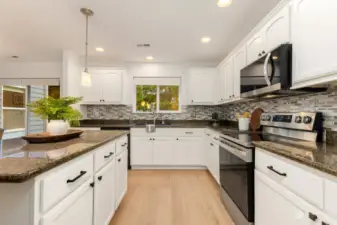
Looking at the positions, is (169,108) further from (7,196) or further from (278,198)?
(7,196)

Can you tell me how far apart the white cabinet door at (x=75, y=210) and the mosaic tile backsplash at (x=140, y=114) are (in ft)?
11.9

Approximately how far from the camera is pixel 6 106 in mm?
5422

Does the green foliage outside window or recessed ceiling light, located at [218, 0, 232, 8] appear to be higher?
recessed ceiling light, located at [218, 0, 232, 8]

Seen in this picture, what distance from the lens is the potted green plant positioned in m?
1.88

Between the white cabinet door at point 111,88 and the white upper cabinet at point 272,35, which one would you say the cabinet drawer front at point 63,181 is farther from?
the white cabinet door at point 111,88

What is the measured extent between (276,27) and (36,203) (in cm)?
224

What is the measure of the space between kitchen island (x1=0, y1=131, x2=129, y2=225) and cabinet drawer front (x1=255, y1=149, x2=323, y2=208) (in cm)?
126

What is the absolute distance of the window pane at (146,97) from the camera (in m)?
5.29

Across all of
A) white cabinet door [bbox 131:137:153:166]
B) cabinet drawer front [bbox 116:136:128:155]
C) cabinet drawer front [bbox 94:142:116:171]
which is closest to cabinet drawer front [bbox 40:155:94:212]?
cabinet drawer front [bbox 94:142:116:171]

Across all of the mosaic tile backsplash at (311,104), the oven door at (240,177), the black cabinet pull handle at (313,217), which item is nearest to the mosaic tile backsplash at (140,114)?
the mosaic tile backsplash at (311,104)

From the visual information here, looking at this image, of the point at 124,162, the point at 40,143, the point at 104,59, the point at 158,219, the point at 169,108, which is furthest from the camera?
the point at 169,108

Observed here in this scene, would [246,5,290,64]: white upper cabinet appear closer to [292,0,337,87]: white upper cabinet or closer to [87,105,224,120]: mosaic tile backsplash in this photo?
[292,0,337,87]: white upper cabinet

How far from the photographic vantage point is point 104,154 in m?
2.00

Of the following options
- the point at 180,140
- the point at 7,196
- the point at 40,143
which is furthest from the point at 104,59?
the point at 7,196
